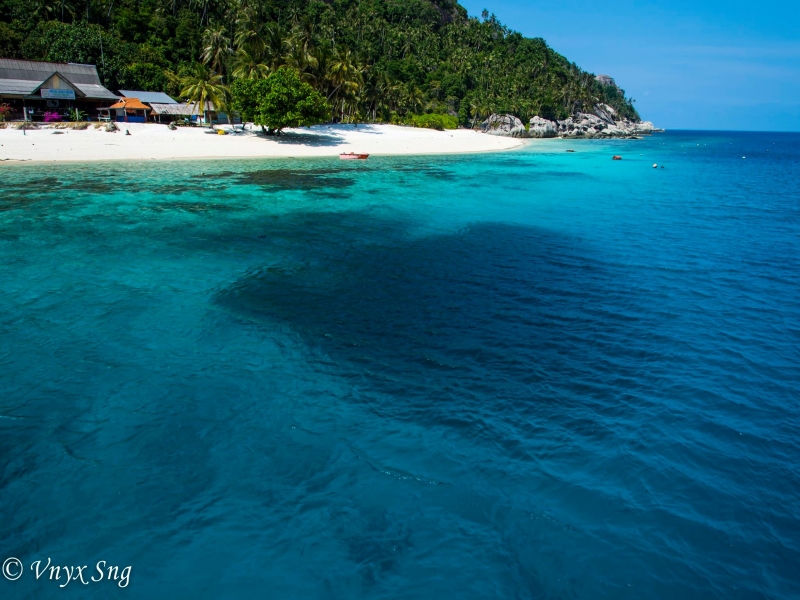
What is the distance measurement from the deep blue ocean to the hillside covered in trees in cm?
5034

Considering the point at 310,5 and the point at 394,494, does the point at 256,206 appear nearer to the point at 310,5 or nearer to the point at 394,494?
the point at 394,494

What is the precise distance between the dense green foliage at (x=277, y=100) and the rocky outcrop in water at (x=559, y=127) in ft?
221

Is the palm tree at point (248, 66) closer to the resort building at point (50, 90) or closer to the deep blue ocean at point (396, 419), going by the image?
the resort building at point (50, 90)

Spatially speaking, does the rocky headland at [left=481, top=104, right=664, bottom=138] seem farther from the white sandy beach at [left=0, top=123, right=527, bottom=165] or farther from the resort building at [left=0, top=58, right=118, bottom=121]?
the resort building at [left=0, top=58, right=118, bottom=121]

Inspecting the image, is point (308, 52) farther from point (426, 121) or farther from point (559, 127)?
point (559, 127)

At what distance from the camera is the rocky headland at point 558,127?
113750 mm

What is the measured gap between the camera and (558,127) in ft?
431

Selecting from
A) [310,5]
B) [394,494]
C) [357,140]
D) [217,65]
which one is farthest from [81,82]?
[310,5]

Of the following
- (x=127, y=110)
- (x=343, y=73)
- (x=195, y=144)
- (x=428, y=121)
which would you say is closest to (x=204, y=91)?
(x=195, y=144)

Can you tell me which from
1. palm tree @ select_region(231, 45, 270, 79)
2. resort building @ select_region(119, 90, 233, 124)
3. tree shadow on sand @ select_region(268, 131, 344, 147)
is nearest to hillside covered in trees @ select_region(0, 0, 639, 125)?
palm tree @ select_region(231, 45, 270, 79)

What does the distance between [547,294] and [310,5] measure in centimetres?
13491

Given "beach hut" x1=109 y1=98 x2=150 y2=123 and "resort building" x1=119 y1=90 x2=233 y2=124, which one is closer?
"beach hut" x1=109 y1=98 x2=150 y2=123

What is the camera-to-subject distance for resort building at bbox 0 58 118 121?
5338 cm

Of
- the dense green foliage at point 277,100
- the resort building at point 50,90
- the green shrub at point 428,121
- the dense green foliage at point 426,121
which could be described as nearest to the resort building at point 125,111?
the resort building at point 50,90
